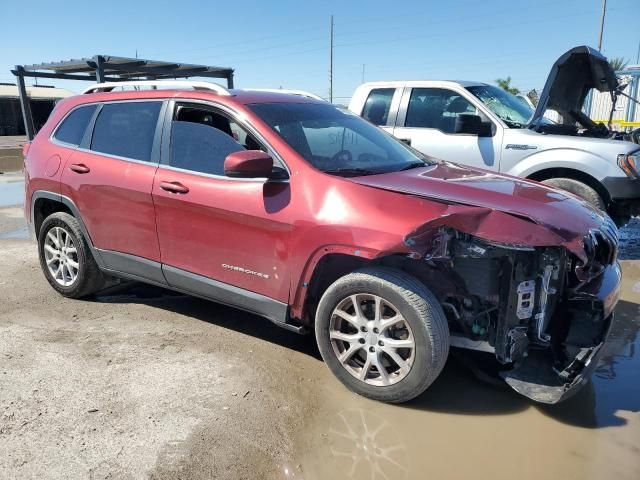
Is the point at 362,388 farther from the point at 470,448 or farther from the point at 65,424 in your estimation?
the point at 65,424

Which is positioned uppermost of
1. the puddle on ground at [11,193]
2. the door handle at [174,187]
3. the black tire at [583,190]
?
the door handle at [174,187]

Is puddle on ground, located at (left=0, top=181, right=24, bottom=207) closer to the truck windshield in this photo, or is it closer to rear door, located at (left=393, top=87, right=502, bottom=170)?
rear door, located at (left=393, top=87, right=502, bottom=170)

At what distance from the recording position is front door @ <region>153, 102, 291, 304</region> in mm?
3299

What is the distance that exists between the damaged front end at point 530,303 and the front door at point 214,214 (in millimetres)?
1010

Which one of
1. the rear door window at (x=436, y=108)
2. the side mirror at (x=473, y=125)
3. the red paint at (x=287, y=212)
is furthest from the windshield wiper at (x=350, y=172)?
the rear door window at (x=436, y=108)

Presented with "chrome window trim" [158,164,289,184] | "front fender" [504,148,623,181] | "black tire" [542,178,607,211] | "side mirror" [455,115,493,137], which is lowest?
"black tire" [542,178,607,211]

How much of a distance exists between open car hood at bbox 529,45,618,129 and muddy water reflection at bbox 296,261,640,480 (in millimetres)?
4109

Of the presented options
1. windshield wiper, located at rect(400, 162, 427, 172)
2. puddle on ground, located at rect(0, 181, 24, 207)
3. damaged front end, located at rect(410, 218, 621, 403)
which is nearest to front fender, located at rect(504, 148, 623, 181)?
windshield wiper, located at rect(400, 162, 427, 172)

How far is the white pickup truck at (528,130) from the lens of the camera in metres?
5.74

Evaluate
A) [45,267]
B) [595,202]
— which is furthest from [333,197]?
[595,202]

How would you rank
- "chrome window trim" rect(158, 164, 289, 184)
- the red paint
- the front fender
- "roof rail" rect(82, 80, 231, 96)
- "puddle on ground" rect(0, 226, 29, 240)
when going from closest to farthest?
the red paint, "chrome window trim" rect(158, 164, 289, 184), "roof rail" rect(82, 80, 231, 96), the front fender, "puddle on ground" rect(0, 226, 29, 240)

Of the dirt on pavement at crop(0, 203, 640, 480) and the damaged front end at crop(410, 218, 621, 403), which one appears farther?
the damaged front end at crop(410, 218, 621, 403)

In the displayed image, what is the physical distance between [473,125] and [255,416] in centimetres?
456

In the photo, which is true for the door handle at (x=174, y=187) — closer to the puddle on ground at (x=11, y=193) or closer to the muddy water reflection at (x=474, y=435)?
the muddy water reflection at (x=474, y=435)
